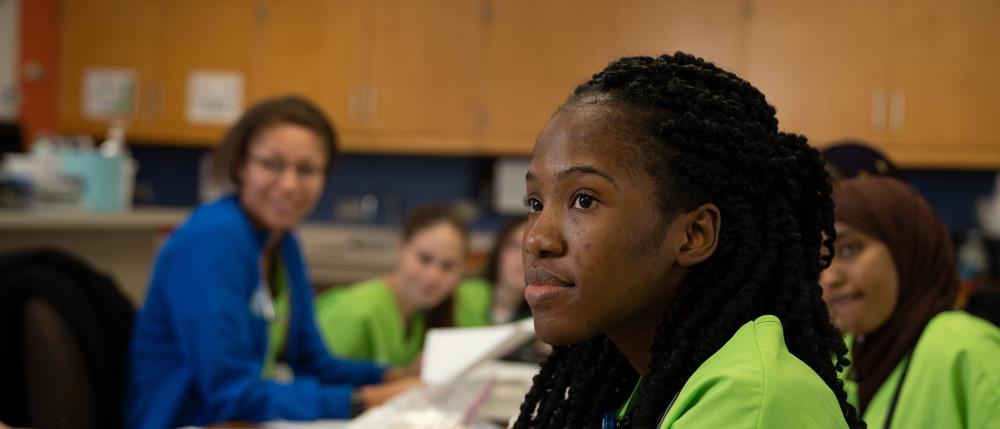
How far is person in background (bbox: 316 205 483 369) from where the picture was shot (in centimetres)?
271

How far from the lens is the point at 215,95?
551cm

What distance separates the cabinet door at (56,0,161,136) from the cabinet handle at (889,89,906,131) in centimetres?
399

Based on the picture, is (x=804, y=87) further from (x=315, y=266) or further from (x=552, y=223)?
(x=552, y=223)

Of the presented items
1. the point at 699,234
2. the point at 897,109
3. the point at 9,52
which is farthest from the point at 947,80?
the point at 9,52

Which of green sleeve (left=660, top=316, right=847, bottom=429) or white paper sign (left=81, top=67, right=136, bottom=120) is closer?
green sleeve (left=660, top=316, right=847, bottom=429)

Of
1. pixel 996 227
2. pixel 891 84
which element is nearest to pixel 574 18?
pixel 891 84

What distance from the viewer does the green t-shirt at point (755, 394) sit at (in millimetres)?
657

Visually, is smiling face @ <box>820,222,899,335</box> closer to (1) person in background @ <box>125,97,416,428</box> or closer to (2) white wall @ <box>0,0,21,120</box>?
(1) person in background @ <box>125,97,416,428</box>

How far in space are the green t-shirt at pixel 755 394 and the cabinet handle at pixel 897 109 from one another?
4.32 m

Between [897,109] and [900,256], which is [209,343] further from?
[897,109]

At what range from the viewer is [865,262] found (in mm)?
1407

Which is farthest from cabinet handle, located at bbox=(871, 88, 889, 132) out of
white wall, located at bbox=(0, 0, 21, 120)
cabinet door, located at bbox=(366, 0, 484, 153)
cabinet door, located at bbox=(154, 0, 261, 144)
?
white wall, located at bbox=(0, 0, 21, 120)

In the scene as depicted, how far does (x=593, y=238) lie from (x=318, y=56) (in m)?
4.83

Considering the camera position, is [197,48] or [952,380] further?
[197,48]
